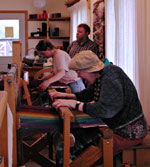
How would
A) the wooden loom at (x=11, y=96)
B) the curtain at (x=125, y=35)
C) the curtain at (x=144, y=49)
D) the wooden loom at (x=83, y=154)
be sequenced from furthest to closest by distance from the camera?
1. the curtain at (x=125, y=35)
2. the curtain at (x=144, y=49)
3. the wooden loom at (x=83, y=154)
4. the wooden loom at (x=11, y=96)

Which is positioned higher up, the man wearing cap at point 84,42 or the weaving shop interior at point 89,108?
the man wearing cap at point 84,42

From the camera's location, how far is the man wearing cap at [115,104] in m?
1.75

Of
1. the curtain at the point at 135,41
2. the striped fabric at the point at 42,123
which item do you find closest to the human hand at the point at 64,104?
the striped fabric at the point at 42,123

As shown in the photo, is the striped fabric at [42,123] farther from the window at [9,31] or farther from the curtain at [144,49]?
the window at [9,31]

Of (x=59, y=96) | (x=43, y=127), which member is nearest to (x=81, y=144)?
(x=43, y=127)

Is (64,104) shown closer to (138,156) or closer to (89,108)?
(89,108)

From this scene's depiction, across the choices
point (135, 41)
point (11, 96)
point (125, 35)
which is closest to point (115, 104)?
point (11, 96)

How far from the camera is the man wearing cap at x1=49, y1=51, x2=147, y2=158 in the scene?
5.75 feet

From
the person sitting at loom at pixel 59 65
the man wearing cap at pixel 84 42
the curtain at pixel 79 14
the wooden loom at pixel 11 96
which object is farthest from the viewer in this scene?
the curtain at pixel 79 14

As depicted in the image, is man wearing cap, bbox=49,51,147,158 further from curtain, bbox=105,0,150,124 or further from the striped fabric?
curtain, bbox=105,0,150,124

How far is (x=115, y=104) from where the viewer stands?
1.74 meters

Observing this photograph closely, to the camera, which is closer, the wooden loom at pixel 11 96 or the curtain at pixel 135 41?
the wooden loom at pixel 11 96

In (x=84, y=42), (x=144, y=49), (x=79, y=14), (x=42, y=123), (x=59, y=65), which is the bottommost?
(x=42, y=123)

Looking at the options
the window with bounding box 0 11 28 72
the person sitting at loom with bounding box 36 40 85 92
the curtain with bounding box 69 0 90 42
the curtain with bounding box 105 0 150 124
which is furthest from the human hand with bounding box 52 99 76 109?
the window with bounding box 0 11 28 72
